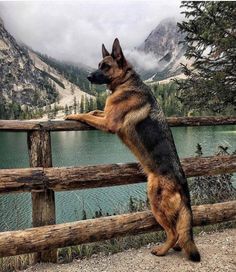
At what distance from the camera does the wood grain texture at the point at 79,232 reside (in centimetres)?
467

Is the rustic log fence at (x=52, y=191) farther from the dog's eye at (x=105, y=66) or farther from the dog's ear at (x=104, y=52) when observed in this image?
the dog's ear at (x=104, y=52)

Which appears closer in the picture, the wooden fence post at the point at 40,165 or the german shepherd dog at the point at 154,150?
the german shepherd dog at the point at 154,150

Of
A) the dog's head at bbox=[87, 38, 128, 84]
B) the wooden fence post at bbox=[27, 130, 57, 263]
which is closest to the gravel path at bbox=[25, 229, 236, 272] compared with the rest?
the wooden fence post at bbox=[27, 130, 57, 263]

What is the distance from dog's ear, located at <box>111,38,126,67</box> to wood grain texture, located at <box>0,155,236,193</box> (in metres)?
1.52

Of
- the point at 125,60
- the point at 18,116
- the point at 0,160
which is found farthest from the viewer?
the point at 18,116

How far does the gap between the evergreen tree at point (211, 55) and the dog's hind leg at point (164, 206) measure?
570 cm

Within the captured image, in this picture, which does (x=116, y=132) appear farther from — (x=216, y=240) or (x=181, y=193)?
(x=216, y=240)

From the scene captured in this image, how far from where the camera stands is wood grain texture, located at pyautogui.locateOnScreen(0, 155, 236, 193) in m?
4.89

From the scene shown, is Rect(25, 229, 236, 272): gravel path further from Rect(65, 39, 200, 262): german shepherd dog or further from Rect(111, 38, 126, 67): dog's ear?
Rect(111, 38, 126, 67): dog's ear

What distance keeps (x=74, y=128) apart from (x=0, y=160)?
3174cm

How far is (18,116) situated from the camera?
170 m

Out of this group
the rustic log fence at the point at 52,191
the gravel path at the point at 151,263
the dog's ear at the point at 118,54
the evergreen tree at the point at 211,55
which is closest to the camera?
the rustic log fence at the point at 52,191

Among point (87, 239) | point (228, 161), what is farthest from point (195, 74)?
point (87, 239)

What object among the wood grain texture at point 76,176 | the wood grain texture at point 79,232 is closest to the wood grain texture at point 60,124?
the wood grain texture at point 76,176
